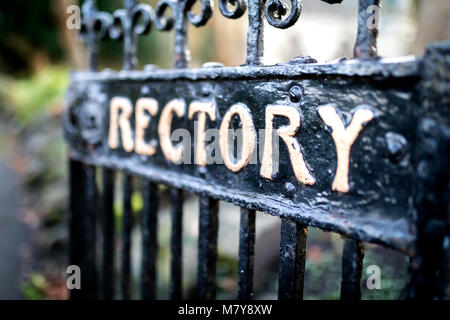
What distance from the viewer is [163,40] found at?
1170 cm

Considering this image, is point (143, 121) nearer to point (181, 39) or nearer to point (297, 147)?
point (181, 39)

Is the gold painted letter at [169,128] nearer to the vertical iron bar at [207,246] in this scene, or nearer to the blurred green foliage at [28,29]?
the vertical iron bar at [207,246]

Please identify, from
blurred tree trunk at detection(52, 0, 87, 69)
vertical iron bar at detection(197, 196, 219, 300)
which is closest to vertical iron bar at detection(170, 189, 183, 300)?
vertical iron bar at detection(197, 196, 219, 300)

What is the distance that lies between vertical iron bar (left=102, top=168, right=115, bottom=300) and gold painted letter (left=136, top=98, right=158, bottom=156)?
0.32 meters

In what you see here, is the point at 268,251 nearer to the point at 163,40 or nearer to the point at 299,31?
the point at 163,40

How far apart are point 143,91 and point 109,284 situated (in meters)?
1.02

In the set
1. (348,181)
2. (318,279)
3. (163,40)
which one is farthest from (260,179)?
(163,40)

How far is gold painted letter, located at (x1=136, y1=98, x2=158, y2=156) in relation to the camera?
1538 millimetres

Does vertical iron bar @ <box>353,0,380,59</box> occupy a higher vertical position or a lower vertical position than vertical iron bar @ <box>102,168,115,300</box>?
higher

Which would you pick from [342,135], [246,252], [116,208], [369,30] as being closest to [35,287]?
[116,208]

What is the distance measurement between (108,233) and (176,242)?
526 mm

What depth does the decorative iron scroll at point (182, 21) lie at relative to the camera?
3.38 ft

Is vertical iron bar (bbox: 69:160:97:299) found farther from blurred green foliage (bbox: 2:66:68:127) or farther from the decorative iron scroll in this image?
blurred green foliage (bbox: 2:66:68:127)
